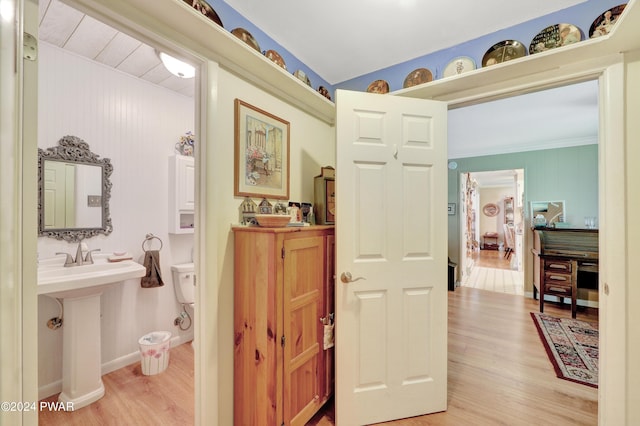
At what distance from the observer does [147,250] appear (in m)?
2.37

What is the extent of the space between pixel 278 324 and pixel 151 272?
5.33 ft

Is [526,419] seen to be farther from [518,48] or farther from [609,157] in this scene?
[518,48]

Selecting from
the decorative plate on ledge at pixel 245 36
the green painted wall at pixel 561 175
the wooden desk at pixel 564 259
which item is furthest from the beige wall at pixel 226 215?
the green painted wall at pixel 561 175

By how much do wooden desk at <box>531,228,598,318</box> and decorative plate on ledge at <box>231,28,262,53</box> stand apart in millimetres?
4414

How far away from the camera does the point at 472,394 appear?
1.89 metres

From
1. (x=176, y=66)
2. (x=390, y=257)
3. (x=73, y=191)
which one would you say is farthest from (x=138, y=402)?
(x=176, y=66)

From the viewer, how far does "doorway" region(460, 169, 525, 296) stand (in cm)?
509

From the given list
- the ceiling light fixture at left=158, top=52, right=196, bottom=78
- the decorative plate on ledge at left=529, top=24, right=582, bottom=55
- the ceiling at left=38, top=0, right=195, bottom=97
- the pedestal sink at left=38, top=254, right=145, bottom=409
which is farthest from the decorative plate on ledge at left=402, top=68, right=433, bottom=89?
the pedestal sink at left=38, top=254, right=145, bottom=409

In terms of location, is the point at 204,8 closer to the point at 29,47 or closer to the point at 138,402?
the point at 29,47

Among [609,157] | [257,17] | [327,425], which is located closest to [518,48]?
[609,157]

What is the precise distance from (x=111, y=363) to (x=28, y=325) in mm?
1708

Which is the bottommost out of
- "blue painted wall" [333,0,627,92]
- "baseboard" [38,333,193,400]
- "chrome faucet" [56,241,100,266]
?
"baseboard" [38,333,193,400]

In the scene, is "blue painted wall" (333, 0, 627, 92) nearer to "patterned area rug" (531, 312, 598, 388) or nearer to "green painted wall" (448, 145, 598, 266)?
"patterned area rug" (531, 312, 598, 388)

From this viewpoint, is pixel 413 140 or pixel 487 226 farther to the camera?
pixel 487 226
